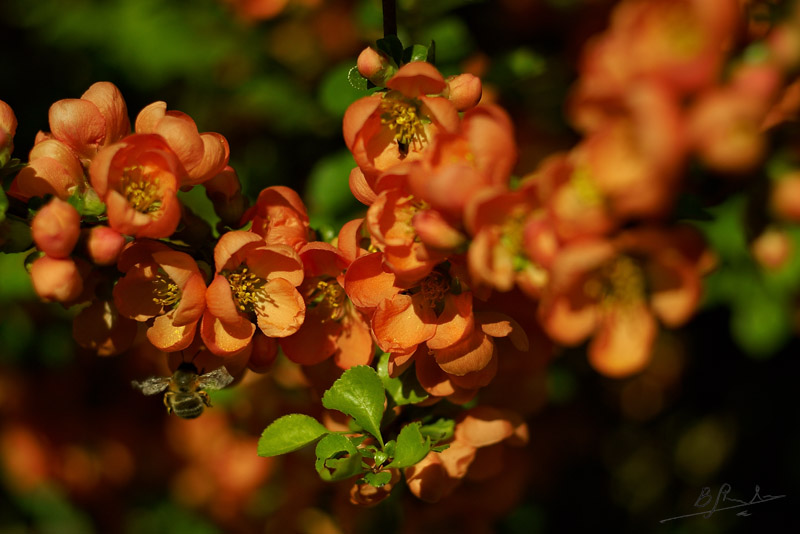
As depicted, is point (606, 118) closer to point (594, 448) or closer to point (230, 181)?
point (230, 181)

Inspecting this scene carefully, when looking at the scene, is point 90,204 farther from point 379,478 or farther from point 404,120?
point 379,478

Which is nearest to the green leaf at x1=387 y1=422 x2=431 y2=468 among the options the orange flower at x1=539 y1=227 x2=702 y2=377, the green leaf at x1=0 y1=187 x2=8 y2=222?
the orange flower at x1=539 y1=227 x2=702 y2=377

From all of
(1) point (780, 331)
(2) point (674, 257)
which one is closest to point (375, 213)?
(2) point (674, 257)

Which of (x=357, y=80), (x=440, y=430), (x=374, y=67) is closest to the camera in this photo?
(x=374, y=67)

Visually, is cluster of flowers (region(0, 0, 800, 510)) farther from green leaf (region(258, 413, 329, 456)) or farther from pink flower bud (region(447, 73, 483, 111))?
green leaf (region(258, 413, 329, 456))

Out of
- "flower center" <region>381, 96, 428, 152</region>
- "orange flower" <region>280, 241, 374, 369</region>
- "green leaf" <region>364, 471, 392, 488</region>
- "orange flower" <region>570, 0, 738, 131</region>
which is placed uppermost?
"orange flower" <region>570, 0, 738, 131</region>

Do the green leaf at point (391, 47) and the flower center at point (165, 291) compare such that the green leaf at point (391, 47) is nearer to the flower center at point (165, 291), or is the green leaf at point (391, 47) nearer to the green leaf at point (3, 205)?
the flower center at point (165, 291)

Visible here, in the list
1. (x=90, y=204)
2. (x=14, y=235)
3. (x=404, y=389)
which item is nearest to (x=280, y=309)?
(x=404, y=389)
